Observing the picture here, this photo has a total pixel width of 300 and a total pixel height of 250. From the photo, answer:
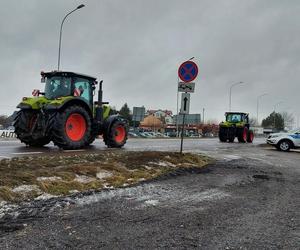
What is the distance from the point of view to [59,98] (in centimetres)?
1306

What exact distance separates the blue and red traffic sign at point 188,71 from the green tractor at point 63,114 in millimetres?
3843

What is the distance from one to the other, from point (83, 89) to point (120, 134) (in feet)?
8.80

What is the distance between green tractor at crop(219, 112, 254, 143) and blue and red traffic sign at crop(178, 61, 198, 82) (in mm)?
22701

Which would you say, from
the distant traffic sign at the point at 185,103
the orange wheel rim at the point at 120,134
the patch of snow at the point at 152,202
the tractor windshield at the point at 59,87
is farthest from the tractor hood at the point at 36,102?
the patch of snow at the point at 152,202

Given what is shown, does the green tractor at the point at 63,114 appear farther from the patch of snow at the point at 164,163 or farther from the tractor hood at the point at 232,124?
the tractor hood at the point at 232,124

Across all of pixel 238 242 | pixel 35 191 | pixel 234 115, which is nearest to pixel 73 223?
pixel 35 191

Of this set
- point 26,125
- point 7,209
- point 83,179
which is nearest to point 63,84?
point 26,125

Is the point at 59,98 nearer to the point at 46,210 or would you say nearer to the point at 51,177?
the point at 51,177

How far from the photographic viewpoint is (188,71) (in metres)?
11.5

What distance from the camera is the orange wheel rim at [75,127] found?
1305cm

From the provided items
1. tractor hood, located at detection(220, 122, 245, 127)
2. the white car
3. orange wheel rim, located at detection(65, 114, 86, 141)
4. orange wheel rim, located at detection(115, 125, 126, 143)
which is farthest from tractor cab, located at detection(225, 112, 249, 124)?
orange wheel rim, located at detection(65, 114, 86, 141)

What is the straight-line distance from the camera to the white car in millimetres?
22047

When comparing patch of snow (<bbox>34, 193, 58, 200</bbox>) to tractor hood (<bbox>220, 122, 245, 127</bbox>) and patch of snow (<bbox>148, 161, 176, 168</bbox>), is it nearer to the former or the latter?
patch of snow (<bbox>148, 161, 176, 168</bbox>)

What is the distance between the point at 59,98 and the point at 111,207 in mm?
8447
